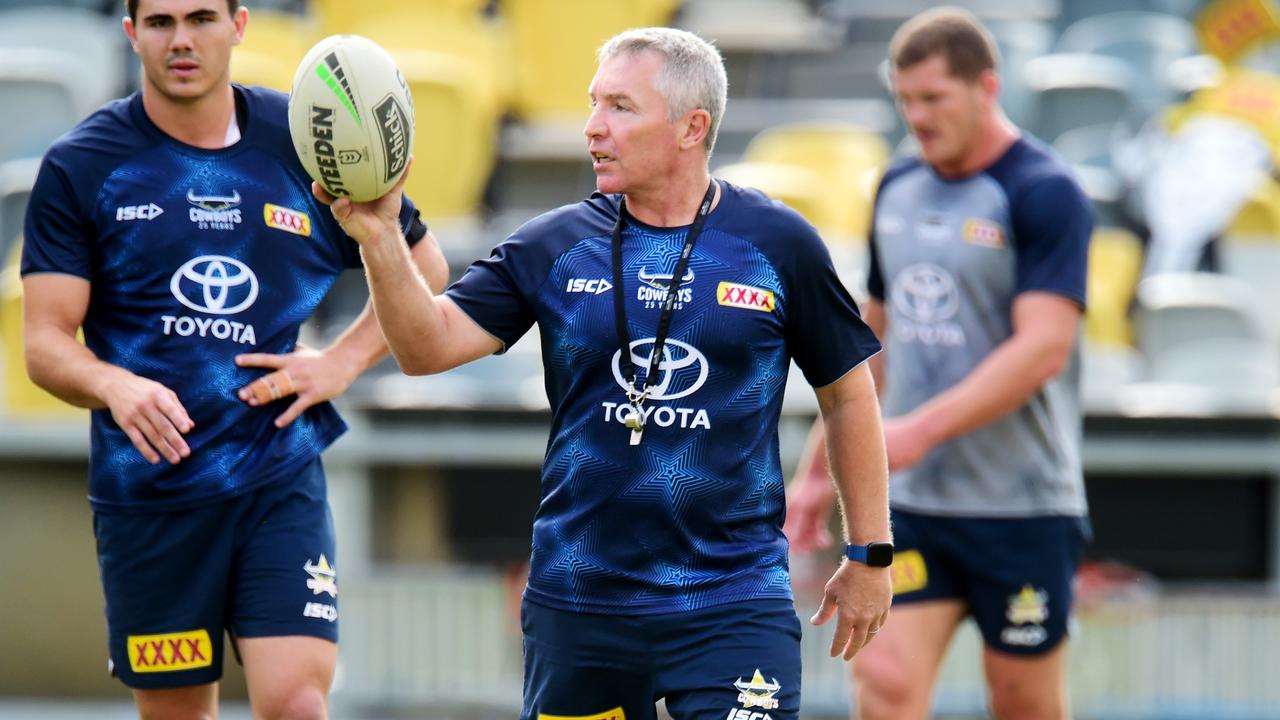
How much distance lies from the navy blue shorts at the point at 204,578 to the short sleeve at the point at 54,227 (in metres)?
0.66

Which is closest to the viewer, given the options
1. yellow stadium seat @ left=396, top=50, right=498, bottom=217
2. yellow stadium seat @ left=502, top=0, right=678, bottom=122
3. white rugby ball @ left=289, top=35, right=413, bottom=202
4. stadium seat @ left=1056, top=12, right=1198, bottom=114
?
white rugby ball @ left=289, top=35, right=413, bottom=202

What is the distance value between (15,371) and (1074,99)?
21.0ft

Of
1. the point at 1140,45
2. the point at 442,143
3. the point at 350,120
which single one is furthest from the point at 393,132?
the point at 1140,45

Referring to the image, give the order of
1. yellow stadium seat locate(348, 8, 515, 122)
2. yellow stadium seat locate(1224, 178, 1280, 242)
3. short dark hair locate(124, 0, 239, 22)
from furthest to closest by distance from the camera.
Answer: yellow stadium seat locate(348, 8, 515, 122) < yellow stadium seat locate(1224, 178, 1280, 242) < short dark hair locate(124, 0, 239, 22)

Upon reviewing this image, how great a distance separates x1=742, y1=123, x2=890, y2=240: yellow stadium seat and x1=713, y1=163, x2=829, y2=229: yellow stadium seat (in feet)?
0.36

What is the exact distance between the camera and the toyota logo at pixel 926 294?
207 inches

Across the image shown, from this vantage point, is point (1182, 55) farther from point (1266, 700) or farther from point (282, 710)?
point (282, 710)

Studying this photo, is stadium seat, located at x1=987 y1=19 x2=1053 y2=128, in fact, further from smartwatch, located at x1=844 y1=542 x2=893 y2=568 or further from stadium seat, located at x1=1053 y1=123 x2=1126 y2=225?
smartwatch, located at x1=844 y1=542 x2=893 y2=568

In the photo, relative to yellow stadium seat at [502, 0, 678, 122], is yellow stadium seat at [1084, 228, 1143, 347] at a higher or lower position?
lower

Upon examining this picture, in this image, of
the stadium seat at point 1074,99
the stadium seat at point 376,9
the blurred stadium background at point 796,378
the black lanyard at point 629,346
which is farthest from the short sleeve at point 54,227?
the stadium seat at point 1074,99

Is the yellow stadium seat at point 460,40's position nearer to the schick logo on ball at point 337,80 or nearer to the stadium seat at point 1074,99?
the stadium seat at point 1074,99

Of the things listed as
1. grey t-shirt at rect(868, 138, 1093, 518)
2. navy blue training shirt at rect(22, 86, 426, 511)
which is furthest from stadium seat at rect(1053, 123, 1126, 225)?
navy blue training shirt at rect(22, 86, 426, 511)

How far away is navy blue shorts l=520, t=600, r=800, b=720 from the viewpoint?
3.61m

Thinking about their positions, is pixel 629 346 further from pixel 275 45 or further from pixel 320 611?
pixel 275 45
